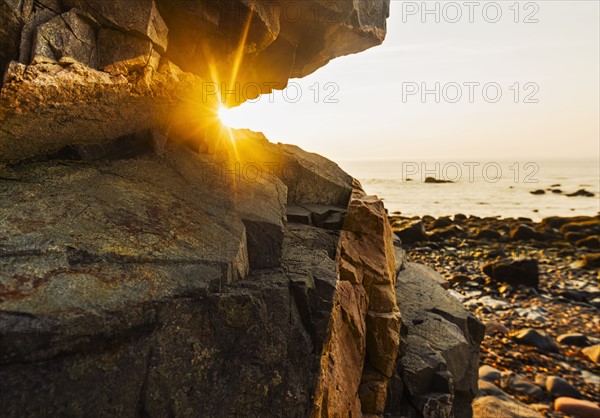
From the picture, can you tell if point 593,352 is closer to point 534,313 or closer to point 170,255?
point 534,313

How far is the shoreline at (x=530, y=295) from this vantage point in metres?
8.92

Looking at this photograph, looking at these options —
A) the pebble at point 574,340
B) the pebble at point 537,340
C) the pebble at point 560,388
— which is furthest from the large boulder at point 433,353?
the pebble at point 574,340

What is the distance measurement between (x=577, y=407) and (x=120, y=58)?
11.2 metres

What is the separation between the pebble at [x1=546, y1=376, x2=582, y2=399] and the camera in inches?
318

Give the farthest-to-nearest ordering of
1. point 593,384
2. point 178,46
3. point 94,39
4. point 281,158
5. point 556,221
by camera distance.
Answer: point 556,221 → point 593,384 → point 281,158 → point 178,46 → point 94,39

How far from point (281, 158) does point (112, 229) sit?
172 inches

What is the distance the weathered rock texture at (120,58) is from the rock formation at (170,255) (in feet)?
0.08

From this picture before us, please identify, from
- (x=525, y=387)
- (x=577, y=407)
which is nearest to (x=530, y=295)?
(x=525, y=387)

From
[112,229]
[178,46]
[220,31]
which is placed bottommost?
[112,229]

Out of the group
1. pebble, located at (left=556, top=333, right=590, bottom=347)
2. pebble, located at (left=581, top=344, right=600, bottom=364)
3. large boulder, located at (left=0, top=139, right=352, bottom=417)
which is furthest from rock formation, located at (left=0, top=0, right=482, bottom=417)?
pebble, located at (left=556, top=333, right=590, bottom=347)

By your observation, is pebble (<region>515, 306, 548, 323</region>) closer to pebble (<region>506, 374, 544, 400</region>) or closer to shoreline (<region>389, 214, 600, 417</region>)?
shoreline (<region>389, 214, 600, 417</region>)

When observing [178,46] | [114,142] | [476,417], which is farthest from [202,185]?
[476,417]

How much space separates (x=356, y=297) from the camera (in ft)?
17.1

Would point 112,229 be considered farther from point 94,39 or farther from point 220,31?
point 220,31
